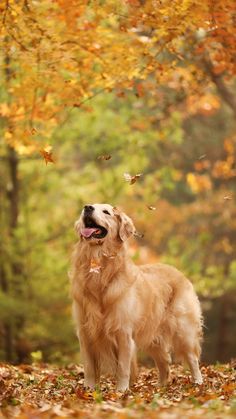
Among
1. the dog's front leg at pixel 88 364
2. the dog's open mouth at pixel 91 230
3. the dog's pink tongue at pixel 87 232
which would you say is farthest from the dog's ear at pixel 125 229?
the dog's front leg at pixel 88 364

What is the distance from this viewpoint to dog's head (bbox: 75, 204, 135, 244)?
278 inches

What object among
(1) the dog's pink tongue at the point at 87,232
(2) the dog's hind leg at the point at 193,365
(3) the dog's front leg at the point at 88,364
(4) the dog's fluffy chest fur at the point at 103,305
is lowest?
(2) the dog's hind leg at the point at 193,365

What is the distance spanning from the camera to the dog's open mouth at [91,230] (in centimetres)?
705

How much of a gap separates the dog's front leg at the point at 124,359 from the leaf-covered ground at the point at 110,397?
163mm

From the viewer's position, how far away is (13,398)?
18.7 feet

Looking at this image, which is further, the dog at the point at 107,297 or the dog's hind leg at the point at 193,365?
the dog's hind leg at the point at 193,365

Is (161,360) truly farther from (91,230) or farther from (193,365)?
(91,230)

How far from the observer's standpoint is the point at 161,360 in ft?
26.9

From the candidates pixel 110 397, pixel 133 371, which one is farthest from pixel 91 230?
pixel 110 397

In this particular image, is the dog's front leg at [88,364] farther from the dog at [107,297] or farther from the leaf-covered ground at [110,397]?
the leaf-covered ground at [110,397]

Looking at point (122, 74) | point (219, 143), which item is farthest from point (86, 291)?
point (219, 143)

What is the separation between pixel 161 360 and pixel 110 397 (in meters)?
2.08

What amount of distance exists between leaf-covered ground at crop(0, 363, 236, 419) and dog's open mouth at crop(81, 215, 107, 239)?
4.85 ft

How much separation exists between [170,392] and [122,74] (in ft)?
12.6
